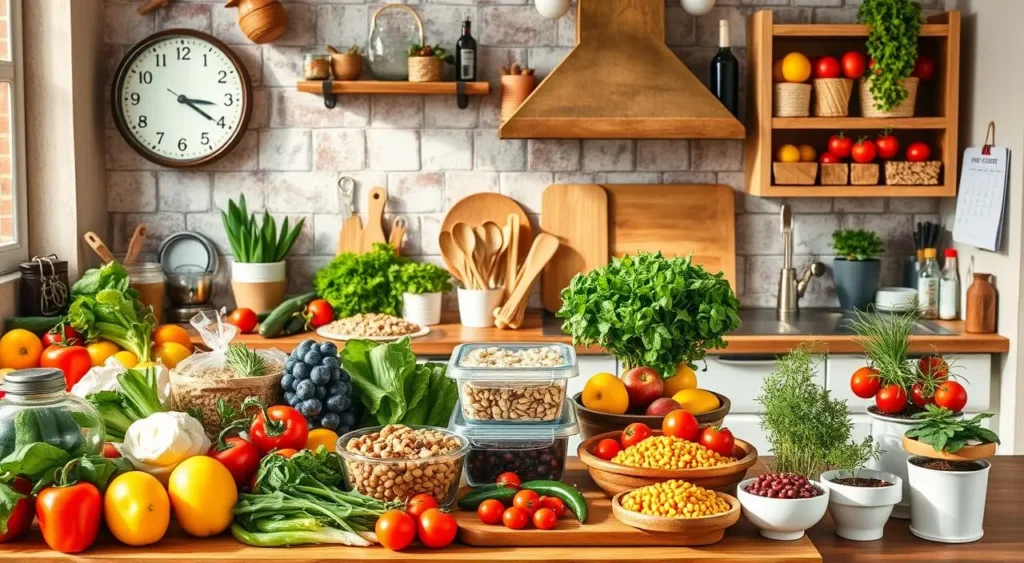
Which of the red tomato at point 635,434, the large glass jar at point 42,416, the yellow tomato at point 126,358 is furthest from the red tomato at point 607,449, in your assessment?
the yellow tomato at point 126,358

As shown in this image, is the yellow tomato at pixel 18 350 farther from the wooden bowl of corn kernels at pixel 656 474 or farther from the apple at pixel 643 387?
the wooden bowl of corn kernels at pixel 656 474

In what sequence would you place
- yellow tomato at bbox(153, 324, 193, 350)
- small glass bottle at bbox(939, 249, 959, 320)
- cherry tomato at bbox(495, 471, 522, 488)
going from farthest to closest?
1. small glass bottle at bbox(939, 249, 959, 320)
2. yellow tomato at bbox(153, 324, 193, 350)
3. cherry tomato at bbox(495, 471, 522, 488)

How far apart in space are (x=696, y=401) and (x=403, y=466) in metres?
0.75

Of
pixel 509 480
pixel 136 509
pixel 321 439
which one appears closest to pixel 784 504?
pixel 509 480

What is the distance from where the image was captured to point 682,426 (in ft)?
7.64

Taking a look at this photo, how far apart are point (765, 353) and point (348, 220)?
180 centimetres

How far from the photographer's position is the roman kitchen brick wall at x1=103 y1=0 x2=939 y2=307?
15.4 feet

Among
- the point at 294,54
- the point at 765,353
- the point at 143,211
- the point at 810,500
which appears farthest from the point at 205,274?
the point at 810,500

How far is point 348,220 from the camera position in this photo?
4758 millimetres

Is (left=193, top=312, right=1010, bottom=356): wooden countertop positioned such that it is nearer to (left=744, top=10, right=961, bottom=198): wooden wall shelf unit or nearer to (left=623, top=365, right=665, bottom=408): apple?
(left=744, top=10, right=961, bottom=198): wooden wall shelf unit

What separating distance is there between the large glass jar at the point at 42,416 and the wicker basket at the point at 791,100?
3.16 m

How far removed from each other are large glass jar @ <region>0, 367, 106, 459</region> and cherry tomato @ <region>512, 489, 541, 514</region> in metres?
0.81

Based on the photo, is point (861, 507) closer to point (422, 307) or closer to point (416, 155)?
point (422, 307)

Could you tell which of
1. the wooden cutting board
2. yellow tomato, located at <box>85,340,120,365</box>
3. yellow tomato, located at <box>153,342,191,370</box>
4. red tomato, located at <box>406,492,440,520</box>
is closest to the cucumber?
yellow tomato, located at <box>85,340,120,365</box>
